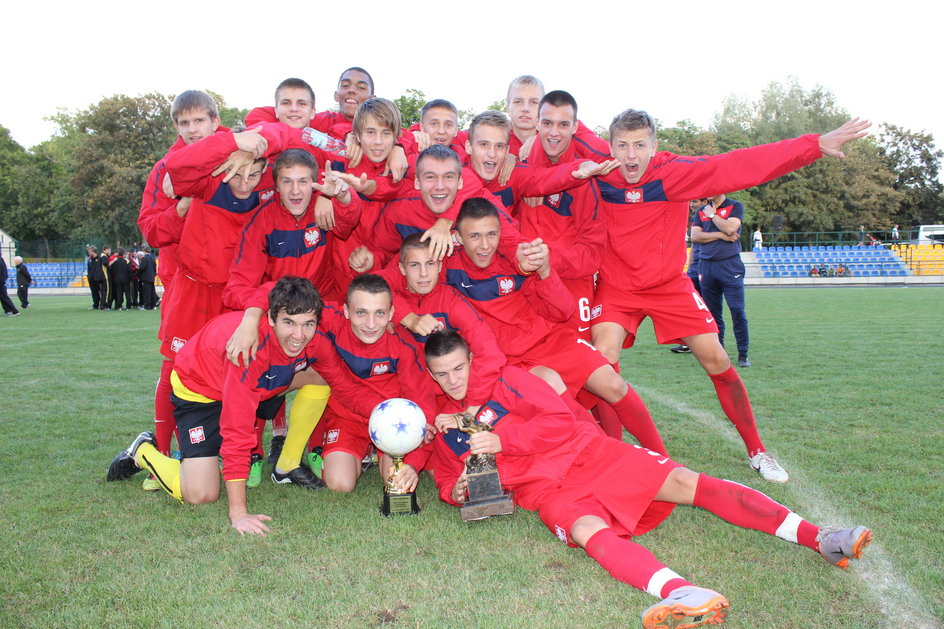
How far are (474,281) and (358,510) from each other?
60.4 inches

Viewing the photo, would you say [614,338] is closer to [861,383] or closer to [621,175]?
[621,175]

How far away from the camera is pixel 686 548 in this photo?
3062mm

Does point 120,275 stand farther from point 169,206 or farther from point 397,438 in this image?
point 397,438

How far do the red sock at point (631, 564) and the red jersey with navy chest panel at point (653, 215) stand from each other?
207cm

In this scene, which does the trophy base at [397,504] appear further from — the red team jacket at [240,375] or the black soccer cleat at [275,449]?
the black soccer cleat at [275,449]

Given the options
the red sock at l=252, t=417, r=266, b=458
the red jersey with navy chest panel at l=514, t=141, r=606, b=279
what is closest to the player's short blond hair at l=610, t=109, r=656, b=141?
the red jersey with navy chest panel at l=514, t=141, r=606, b=279

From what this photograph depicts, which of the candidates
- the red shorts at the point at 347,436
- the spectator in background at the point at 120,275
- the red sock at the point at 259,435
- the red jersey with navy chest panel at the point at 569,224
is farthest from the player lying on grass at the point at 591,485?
the spectator in background at the point at 120,275

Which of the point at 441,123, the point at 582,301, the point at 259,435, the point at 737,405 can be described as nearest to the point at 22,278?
the point at 259,435

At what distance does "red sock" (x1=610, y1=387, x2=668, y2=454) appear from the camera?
414 centimetres

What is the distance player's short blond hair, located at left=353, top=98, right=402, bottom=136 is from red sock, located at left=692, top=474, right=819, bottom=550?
2832 mm

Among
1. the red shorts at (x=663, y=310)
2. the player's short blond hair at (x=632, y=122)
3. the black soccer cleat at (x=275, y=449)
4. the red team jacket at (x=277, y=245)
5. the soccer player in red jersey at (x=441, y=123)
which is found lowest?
the black soccer cleat at (x=275, y=449)

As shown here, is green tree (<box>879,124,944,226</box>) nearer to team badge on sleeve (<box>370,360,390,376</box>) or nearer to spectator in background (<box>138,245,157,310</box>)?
spectator in background (<box>138,245,157,310</box>)

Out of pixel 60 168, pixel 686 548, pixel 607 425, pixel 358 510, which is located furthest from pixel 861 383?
pixel 60 168

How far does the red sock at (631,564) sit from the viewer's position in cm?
259
